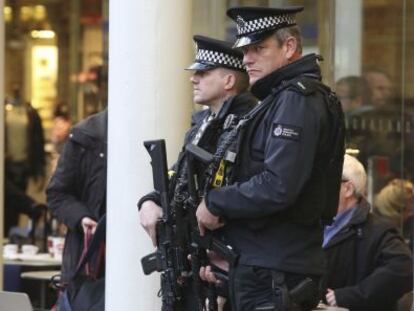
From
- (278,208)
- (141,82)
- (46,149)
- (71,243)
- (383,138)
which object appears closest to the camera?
(278,208)

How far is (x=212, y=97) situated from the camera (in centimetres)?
543

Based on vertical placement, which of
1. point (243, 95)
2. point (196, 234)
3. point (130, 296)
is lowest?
point (130, 296)

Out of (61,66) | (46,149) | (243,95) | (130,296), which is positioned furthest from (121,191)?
(61,66)

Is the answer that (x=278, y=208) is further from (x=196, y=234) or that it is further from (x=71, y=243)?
(x=71, y=243)

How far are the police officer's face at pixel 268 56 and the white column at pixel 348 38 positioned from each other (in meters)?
4.84

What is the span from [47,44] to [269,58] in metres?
12.4

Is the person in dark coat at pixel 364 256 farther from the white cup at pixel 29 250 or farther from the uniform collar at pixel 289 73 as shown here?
the white cup at pixel 29 250

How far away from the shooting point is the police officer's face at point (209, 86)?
17.8ft

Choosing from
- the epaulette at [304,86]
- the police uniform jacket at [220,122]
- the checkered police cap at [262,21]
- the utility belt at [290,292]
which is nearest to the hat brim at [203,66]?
the police uniform jacket at [220,122]

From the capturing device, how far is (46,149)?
51.2ft

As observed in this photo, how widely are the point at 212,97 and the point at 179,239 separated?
0.69 m

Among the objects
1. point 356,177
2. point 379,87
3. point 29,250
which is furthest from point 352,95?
point 356,177

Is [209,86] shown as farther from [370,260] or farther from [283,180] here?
[370,260]

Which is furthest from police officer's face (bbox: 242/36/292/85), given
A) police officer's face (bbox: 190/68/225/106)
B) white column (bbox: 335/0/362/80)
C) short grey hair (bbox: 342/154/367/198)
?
white column (bbox: 335/0/362/80)
